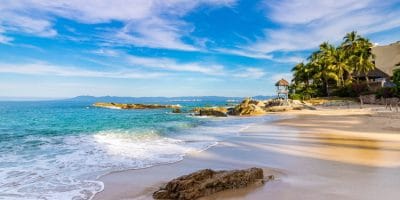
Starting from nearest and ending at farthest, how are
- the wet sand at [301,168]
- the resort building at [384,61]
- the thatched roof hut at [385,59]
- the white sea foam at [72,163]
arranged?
the wet sand at [301,168] → the white sea foam at [72,163] → the resort building at [384,61] → the thatched roof hut at [385,59]

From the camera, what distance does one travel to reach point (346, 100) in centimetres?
4741

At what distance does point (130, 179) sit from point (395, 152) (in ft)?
30.8

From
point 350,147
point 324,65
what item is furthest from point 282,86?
point 350,147

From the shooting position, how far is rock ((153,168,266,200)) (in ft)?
25.4

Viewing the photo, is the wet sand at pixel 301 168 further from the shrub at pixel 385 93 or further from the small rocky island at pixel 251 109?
the shrub at pixel 385 93

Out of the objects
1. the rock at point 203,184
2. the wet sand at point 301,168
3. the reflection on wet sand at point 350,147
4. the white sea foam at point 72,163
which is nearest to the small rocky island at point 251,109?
the reflection on wet sand at point 350,147

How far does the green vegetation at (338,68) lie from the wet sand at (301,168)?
38.5 m

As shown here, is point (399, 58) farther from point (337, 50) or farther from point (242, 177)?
A: point (242, 177)

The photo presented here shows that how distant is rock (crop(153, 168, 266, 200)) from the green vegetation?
151ft

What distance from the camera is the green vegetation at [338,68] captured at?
2089 inches

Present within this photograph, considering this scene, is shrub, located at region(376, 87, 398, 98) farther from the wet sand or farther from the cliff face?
the wet sand

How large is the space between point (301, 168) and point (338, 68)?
163ft

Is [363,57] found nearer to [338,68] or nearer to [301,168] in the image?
[338,68]

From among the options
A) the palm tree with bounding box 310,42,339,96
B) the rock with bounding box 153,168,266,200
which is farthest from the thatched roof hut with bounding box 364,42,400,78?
the rock with bounding box 153,168,266,200
